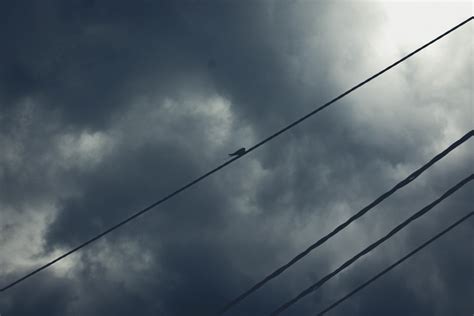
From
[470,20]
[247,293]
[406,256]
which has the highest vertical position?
[470,20]

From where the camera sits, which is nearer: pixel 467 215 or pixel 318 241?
pixel 318 241

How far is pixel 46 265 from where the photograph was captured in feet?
33.7

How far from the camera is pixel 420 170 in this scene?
34.1 feet

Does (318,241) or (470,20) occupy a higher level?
(470,20)

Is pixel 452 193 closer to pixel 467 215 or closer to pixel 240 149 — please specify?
pixel 467 215

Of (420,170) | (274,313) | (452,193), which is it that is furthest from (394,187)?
(274,313)

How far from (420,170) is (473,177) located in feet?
4.98

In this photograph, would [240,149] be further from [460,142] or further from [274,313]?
[460,142]

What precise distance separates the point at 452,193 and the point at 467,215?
1.23 m

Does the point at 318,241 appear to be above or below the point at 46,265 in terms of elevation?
below

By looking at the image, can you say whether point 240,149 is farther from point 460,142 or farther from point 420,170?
point 460,142

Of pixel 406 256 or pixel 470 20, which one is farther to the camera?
pixel 406 256

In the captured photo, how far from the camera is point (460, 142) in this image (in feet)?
34.0

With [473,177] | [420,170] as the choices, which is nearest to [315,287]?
[420,170]
